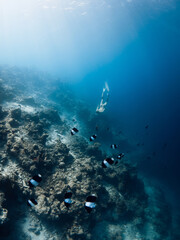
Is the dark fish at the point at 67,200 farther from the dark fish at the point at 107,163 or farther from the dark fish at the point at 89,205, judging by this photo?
the dark fish at the point at 107,163

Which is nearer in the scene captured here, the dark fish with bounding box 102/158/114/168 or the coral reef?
the dark fish with bounding box 102/158/114/168

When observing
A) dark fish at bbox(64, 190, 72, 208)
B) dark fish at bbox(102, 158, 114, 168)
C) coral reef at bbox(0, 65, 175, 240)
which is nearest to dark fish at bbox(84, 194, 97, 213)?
dark fish at bbox(64, 190, 72, 208)


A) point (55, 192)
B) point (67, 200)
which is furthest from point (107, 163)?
point (55, 192)

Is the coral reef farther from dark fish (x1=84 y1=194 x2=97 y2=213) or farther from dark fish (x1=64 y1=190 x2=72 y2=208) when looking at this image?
dark fish (x1=84 y1=194 x2=97 y2=213)

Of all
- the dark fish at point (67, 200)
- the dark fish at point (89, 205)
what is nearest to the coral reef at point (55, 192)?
the dark fish at point (67, 200)

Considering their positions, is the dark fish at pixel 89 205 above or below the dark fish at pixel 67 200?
above

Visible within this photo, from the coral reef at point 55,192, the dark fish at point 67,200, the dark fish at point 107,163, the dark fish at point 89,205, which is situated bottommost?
the coral reef at point 55,192

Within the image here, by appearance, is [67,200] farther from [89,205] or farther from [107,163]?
[107,163]

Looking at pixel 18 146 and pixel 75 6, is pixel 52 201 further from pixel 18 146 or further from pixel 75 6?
pixel 75 6

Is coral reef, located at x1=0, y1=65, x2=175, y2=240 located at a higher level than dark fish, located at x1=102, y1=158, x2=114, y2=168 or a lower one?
lower

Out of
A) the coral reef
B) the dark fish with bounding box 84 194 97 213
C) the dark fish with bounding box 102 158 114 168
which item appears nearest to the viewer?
the dark fish with bounding box 84 194 97 213

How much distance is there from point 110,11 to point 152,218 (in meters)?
37.0

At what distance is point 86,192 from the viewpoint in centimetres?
666

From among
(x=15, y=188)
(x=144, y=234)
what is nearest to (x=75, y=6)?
(x=15, y=188)
